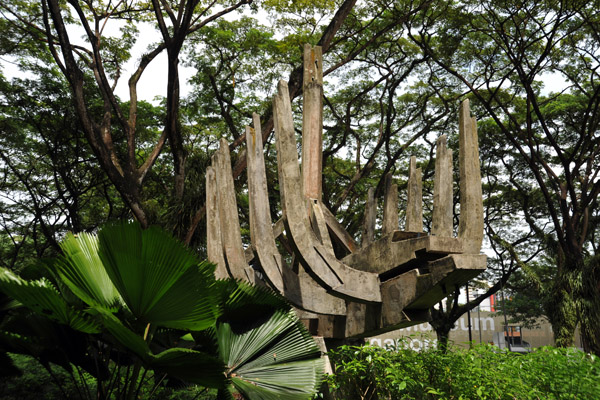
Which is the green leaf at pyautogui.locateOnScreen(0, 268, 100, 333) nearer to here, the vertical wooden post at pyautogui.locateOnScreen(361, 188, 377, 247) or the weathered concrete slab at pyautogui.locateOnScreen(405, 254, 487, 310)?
the weathered concrete slab at pyautogui.locateOnScreen(405, 254, 487, 310)

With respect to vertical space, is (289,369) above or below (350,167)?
below

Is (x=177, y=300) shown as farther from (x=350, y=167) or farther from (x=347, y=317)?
(x=350, y=167)

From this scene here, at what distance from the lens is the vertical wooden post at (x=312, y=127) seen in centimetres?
564

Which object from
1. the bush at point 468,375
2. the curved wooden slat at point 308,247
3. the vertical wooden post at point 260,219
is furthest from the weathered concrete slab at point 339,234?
the bush at point 468,375

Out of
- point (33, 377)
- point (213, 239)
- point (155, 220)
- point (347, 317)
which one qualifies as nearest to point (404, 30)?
point (155, 220)

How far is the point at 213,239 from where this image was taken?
7.86 metres

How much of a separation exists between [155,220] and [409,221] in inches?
306

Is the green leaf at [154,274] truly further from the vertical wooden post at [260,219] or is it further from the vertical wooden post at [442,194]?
the vertical wooden post at [442,194]

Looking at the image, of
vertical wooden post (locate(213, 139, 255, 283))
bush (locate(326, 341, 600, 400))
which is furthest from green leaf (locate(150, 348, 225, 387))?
vertical wooden post (locate(213, 139, 255, 283))

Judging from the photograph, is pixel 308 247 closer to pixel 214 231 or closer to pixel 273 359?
pixel 273 359

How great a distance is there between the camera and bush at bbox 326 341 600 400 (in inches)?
145

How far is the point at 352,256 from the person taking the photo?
228 inches

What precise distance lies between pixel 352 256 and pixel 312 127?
1.48 metres

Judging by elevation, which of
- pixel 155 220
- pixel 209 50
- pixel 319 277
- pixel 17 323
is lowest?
pixel 17 323
